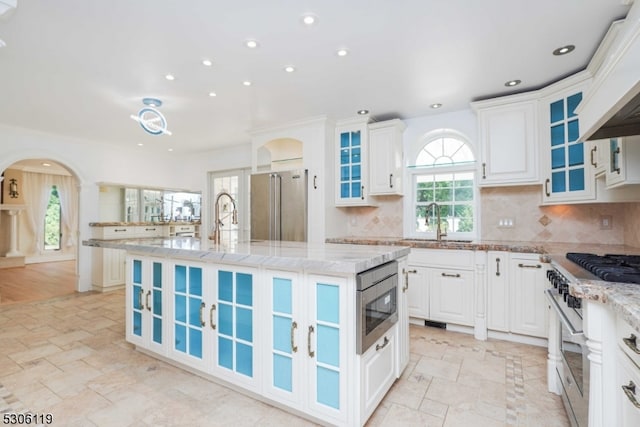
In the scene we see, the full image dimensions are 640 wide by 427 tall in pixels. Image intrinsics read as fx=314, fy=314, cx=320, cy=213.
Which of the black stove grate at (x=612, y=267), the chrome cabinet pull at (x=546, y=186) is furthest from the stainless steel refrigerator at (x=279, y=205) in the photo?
the black stove grate at (x=612, y=267)

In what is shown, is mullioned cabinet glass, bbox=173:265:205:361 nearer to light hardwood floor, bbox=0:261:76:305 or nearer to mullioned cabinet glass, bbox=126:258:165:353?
mullioned cabinet glass, bbox=126:258:165:353

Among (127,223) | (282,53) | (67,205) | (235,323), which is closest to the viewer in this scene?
(235,323)

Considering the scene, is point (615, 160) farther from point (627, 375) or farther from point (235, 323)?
point (235, 323)

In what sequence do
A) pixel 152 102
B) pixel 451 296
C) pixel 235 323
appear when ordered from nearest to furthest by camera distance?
pixel 235 323
pixel 451 296
pixel 152 102

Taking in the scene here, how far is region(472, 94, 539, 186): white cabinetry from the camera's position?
3141mm

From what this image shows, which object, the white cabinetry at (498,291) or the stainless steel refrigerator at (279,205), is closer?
the white cabinetry at (498,291)

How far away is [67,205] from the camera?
8.23 meters

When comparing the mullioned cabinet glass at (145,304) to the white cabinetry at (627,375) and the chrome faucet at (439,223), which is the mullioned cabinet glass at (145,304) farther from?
the chrome faucet at (439,223)

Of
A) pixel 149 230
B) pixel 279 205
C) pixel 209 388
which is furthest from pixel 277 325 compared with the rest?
pixel 149 230

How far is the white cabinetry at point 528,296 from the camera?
2.80 metres

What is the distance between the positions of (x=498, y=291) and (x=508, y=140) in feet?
5.04

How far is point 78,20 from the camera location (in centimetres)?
204

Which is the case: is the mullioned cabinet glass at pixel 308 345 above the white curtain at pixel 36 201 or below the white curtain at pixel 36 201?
below

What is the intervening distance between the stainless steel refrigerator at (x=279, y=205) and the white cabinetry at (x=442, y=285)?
151 centimetres
